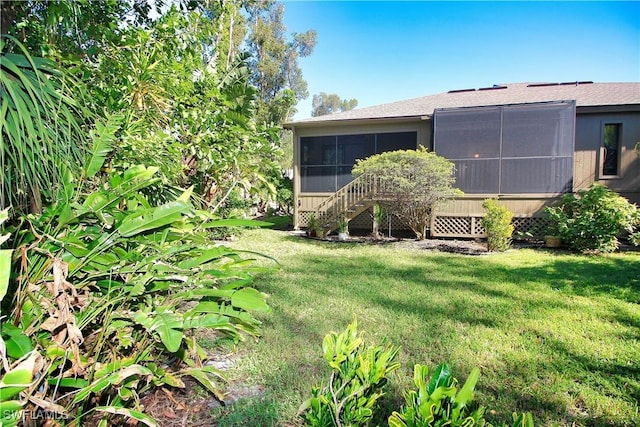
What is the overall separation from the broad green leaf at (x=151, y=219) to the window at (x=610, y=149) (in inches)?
523

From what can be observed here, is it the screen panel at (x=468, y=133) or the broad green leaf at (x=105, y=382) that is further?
the screen panel at (x=468, y=133)

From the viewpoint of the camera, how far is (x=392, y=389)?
256cm

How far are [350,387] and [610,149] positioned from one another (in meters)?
13.2

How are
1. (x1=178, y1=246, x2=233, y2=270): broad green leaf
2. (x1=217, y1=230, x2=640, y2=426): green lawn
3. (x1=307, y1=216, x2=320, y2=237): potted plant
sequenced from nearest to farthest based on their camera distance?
(x1=178, y1=246, x2=233, y2=270): broad green leaf
(x1=217, y1=230, x2=640, y2=426): green lawn
(x1=307, y1=216, x2=320, y2=237): potted plant

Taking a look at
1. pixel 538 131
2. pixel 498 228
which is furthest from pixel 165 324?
pixel 538 131

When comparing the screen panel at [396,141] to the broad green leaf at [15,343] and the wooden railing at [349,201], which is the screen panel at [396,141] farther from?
the broad green leaf at [15,343]

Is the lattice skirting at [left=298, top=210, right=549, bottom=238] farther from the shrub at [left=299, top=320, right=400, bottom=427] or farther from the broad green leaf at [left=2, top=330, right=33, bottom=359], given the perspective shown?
the broad green leaf at [left=2, top=330, right=33, bottom=359]

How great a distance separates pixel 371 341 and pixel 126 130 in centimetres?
299

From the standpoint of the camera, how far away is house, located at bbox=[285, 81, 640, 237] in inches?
382

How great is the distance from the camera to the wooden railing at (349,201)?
35.3 ft

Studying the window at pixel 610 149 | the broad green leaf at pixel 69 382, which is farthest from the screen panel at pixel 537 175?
the broad green leaf at pixel 69 382

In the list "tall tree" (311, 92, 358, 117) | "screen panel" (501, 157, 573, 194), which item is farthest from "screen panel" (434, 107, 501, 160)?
"tall tree" (311, 92, 358, 117)

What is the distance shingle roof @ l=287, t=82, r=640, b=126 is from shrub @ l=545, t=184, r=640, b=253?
12.0ft

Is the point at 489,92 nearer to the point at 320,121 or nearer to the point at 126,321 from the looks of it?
the point at 320,121
